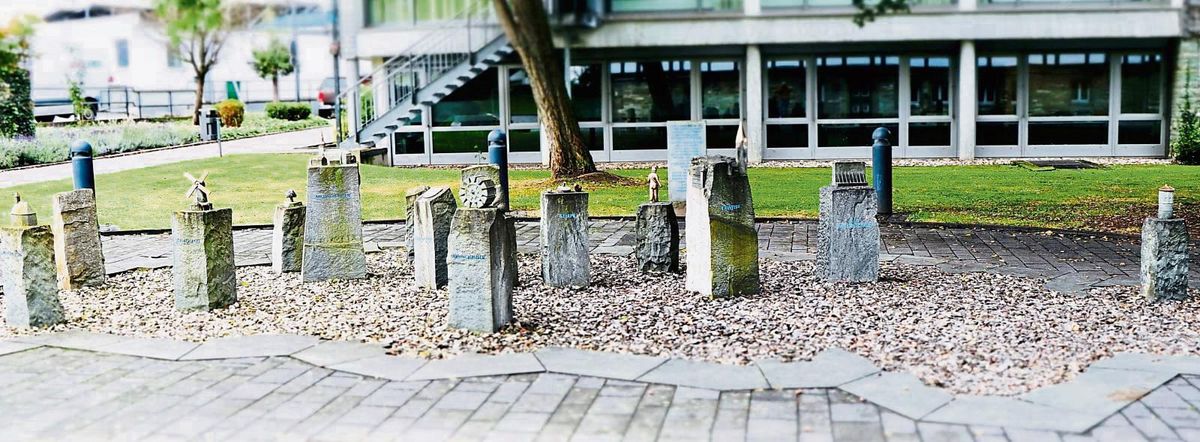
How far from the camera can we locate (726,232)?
8.66m

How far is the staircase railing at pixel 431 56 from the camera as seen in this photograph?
23.2m

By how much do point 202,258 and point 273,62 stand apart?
43.5m

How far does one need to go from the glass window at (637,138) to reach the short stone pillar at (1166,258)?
16104 mm

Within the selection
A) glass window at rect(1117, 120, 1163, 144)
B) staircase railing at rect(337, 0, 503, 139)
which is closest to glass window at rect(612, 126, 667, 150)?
staircase railing at rect(337, 0, 503, 139)

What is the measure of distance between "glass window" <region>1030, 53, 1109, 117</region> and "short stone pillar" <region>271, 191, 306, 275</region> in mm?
17330

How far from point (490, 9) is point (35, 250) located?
15666 mm

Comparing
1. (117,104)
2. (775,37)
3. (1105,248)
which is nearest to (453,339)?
(1105,248)

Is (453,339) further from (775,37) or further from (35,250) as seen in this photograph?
(775,37)

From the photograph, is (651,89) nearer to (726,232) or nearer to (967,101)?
(967,101)

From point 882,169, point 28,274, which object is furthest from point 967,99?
point 28,274

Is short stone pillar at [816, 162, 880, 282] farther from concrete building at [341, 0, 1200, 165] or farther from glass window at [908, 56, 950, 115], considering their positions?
glass window at [908, 56, 950, 115]

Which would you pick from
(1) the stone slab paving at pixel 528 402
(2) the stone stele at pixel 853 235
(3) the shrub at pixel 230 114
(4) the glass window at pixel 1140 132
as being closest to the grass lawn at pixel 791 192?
(4) the glass window at pixel 1140 132

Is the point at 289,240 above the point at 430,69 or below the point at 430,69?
below

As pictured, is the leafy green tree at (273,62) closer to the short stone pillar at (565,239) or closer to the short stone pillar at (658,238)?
the short stone pillar at (658,238)
